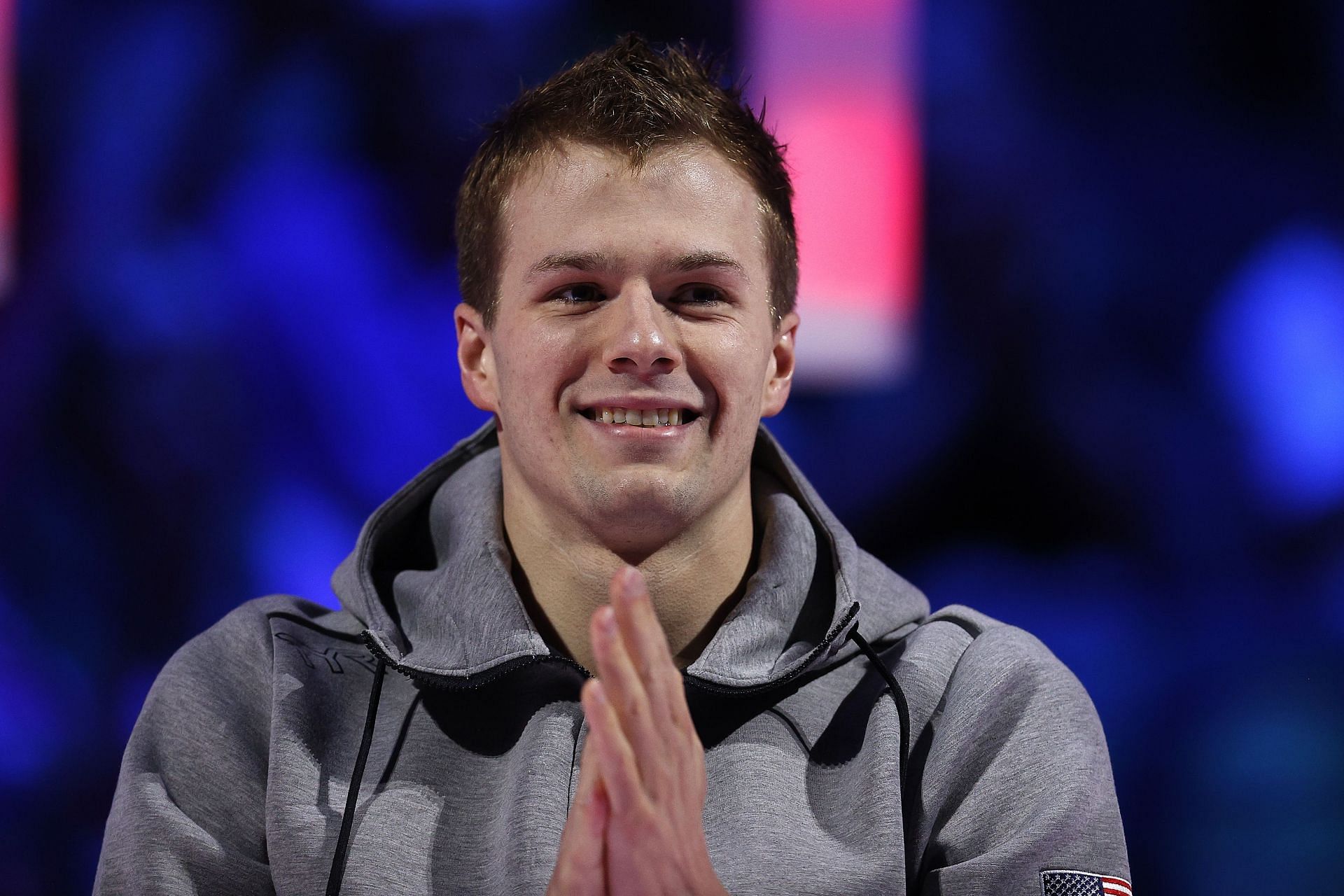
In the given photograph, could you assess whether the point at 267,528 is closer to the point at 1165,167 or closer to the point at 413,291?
the point at 413,291

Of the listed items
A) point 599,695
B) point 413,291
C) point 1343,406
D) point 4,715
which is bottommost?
point 599,695

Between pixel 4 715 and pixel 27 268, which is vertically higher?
pixel 27 268

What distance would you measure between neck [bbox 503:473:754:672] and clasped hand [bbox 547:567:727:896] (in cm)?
42

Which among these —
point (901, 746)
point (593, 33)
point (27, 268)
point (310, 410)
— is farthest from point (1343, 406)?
point (27, 268)

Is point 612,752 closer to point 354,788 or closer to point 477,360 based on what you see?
point 354,788

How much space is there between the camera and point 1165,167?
8.48 feet

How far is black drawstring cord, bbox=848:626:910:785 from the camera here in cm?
161

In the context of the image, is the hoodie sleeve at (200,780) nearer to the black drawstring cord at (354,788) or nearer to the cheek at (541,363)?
the black drawstring cord at (354,788)

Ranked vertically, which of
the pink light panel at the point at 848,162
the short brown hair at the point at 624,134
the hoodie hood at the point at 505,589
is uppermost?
the pink light panel at the point at 848,162

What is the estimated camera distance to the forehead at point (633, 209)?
65.4 inches

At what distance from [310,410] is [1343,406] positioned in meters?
2.16

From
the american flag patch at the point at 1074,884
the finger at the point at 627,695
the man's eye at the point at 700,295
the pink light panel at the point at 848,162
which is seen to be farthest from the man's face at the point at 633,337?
the pink light panel at the point at 848,162

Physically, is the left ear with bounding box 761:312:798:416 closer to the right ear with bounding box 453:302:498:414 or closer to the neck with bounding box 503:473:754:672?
the neck with bounding box 503:473:754:672

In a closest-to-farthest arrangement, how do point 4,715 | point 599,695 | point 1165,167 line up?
point 599,695
point 4,715
point 1165,167
